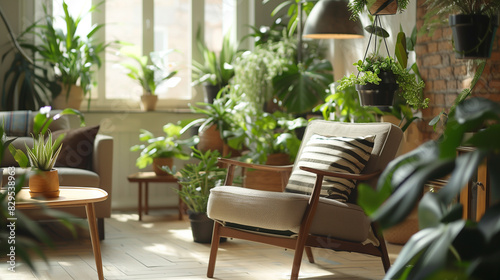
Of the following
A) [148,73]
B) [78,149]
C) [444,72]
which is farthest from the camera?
[148,73]

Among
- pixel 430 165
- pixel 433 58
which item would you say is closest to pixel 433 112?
pixel 433 58

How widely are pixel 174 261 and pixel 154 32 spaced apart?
2.49 m

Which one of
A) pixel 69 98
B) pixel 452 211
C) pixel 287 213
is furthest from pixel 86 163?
pixel 452 211

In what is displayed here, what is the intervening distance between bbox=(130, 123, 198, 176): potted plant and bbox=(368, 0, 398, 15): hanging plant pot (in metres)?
2.10

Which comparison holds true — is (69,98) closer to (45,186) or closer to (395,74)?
(45,186)

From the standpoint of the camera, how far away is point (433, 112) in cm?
375

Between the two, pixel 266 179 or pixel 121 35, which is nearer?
pixel 266 179

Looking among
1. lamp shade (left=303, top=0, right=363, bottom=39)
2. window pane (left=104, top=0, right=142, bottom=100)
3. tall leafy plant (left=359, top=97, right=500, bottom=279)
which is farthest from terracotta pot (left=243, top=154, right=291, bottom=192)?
tall leafy plant (left=359, top=97, right=500, bottom=279)

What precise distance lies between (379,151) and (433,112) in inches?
34.0

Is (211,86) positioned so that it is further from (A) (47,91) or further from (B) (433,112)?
(B) (433,112)

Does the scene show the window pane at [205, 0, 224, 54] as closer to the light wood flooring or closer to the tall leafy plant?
the light wood flooring

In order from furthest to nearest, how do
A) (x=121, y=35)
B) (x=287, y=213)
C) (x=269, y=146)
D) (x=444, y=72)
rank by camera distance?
(x=121, y=35)
(x=269, y=146)
(x=444, y=72)
(x=287, y=213)

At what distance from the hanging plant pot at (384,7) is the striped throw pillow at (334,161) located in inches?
24.1

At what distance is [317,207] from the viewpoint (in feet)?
9.02
